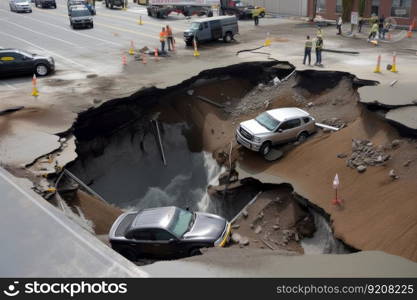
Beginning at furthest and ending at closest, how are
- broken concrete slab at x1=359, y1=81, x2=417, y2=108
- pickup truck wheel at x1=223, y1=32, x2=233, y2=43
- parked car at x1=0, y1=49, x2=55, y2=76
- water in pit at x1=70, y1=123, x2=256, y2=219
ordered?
pickup truck wheel at x1=223, y1=32, x2=233, y2=43
parked car at x1=0, y1=49, x2=55, y2=76
water in pit at x1=70, y1=123, x2=256, y2=219
broken concrete slab at x1=359, y1=81, x2=417, y2=108

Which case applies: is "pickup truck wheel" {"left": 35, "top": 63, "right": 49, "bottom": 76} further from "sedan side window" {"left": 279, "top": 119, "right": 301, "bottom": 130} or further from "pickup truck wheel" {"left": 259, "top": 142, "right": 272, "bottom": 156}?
"sedan side window" {"left": 279, "top": 119, "right": 301, "bottom": 130}

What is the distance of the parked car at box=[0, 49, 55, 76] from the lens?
76.6 ft

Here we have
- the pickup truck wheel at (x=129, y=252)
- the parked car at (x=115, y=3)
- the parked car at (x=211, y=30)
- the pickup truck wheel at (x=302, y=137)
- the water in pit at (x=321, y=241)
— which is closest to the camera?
the pickup truck wheel at (x=129, y=252)

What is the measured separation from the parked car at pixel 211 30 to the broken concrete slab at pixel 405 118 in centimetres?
1797

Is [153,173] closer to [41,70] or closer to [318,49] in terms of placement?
[41,70]

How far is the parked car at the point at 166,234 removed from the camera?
38.8 feet

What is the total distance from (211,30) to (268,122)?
15351mm

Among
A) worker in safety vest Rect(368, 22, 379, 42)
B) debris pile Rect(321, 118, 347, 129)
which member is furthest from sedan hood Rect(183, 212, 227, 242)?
worker in safety vest Rect(368, 22, 379, 42)

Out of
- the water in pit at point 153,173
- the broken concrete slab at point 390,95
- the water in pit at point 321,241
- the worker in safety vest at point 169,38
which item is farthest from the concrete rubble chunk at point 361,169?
the worker in safety vest at point 169,38

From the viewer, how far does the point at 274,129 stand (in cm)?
1716

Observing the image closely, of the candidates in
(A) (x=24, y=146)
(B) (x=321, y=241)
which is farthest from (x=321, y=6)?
(A) (x=24, y=146)

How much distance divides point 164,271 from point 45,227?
3.14 meters

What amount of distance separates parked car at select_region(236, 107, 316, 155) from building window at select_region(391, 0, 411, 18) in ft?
77.4

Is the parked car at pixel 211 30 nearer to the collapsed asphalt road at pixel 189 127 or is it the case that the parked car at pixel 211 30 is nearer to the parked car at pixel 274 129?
the collapsed asphalt road at pixel 189 127
